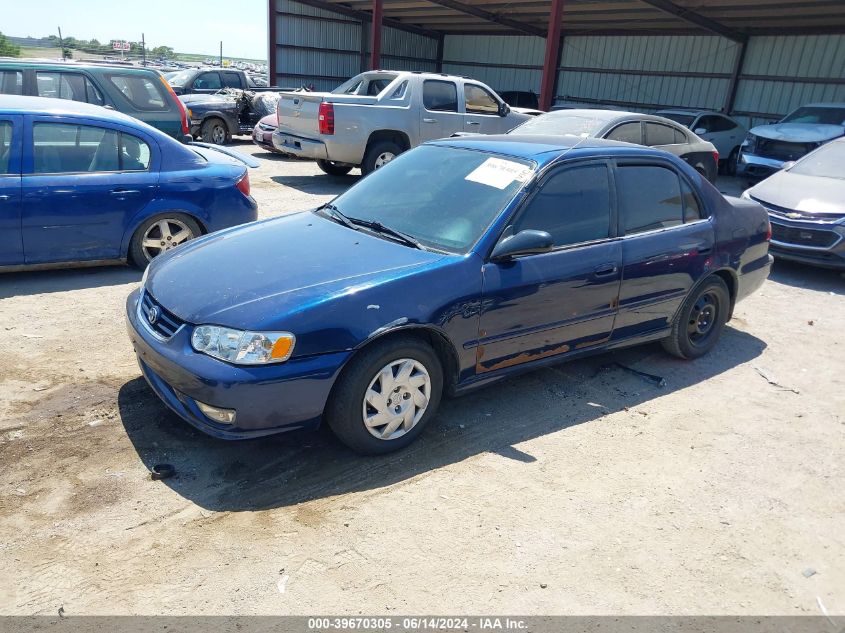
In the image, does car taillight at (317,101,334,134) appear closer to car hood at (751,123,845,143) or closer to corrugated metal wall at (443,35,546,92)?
car hood at (751,123,845,143)

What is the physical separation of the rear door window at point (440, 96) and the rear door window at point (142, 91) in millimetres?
4524

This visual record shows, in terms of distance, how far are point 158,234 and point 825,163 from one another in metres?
8.24

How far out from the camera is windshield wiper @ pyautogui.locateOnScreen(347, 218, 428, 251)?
3.98 m

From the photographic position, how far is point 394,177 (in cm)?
471

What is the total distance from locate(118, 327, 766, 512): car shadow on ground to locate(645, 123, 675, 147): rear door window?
566 centimetres

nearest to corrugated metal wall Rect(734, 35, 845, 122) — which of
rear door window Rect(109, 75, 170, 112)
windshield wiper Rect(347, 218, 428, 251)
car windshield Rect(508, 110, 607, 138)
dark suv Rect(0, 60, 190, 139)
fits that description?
car windshield Rect(508, 110, 607, 138)

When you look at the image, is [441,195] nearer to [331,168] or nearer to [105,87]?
[105,87]

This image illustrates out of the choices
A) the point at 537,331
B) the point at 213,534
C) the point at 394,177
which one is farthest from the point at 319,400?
the point at 394,177

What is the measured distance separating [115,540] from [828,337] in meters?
5.97

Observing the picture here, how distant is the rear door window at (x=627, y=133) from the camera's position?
9.11 metres

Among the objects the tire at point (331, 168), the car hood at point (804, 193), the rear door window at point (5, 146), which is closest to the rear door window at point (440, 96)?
the tire at point (331, 168)

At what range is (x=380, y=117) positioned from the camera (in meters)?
11.5

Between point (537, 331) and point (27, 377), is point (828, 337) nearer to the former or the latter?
point (537, 331)

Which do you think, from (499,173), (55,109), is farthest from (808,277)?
(55,109)
